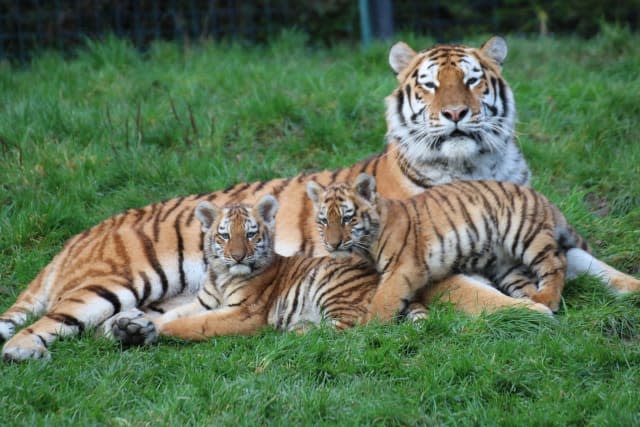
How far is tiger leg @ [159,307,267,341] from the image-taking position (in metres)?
5.18

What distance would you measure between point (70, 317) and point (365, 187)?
1.56 m

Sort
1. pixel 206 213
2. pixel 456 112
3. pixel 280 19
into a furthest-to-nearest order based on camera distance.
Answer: pixel 280 19 → pixel 456 112 → pixel 206 213

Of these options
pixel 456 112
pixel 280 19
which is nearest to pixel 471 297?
pixel 456 112

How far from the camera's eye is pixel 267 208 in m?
5.57

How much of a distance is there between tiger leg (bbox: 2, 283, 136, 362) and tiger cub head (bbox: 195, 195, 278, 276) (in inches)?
20.3

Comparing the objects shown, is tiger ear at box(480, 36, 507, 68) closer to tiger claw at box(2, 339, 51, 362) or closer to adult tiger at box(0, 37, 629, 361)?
adult tiger at box(0, 37, 629, 361)

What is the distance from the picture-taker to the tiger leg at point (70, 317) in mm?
4895

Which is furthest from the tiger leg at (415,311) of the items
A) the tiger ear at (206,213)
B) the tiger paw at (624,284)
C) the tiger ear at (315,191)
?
the tiger ear at (206,213)

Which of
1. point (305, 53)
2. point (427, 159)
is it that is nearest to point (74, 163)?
point (427, 159)

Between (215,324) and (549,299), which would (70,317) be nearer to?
(215,324)

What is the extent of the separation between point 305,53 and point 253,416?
19.2 ft

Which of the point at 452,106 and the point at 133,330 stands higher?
the point at 452,106

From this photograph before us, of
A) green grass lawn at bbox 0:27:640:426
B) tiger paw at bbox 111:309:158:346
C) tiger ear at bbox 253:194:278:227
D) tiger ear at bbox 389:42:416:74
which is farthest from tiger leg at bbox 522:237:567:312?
tiger paw at bbox 111:309:158:346

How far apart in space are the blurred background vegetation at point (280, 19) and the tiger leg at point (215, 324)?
456 centimetres
